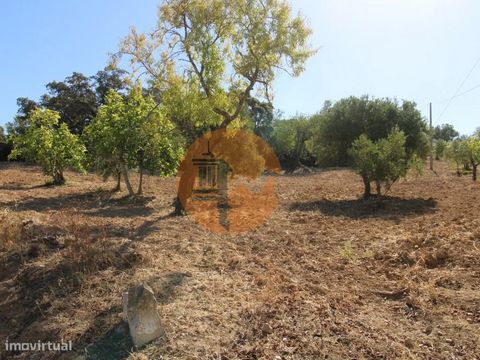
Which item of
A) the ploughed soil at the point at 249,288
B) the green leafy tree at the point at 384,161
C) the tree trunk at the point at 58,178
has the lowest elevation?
the ploughed soil at the point at 249,288

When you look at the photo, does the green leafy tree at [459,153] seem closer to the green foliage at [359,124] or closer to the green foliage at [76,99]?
the green foliage at [359,124]

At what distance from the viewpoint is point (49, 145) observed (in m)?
17.6

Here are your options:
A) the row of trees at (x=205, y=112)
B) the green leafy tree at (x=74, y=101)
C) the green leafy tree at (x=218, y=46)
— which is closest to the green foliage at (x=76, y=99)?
the green leafy tree at (x=74, y=101)

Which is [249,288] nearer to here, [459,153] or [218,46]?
[218,46]

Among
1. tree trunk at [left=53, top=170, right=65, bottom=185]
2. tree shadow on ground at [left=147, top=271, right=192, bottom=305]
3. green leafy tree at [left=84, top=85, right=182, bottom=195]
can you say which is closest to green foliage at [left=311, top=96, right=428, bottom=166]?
green leafy tree at [left=84, top=85, right=182, bottom=195]

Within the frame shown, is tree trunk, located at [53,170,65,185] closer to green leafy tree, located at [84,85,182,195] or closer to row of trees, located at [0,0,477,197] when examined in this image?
row of trees, located at [0,0,477,197]

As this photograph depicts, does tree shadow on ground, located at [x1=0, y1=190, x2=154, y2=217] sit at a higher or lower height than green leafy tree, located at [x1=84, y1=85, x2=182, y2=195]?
lower

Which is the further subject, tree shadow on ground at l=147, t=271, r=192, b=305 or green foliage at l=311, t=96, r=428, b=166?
green foliage at l=311, t=96, r=428, b=166

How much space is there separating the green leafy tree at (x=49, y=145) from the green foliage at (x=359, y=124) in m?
12.9

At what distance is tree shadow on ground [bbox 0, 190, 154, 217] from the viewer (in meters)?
11.7

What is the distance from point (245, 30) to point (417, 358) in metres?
9.59

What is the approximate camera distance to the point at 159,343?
3.89m

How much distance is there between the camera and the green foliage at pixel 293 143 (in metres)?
42.2

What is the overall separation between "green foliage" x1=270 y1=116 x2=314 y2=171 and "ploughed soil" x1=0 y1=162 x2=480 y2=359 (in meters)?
32.5
